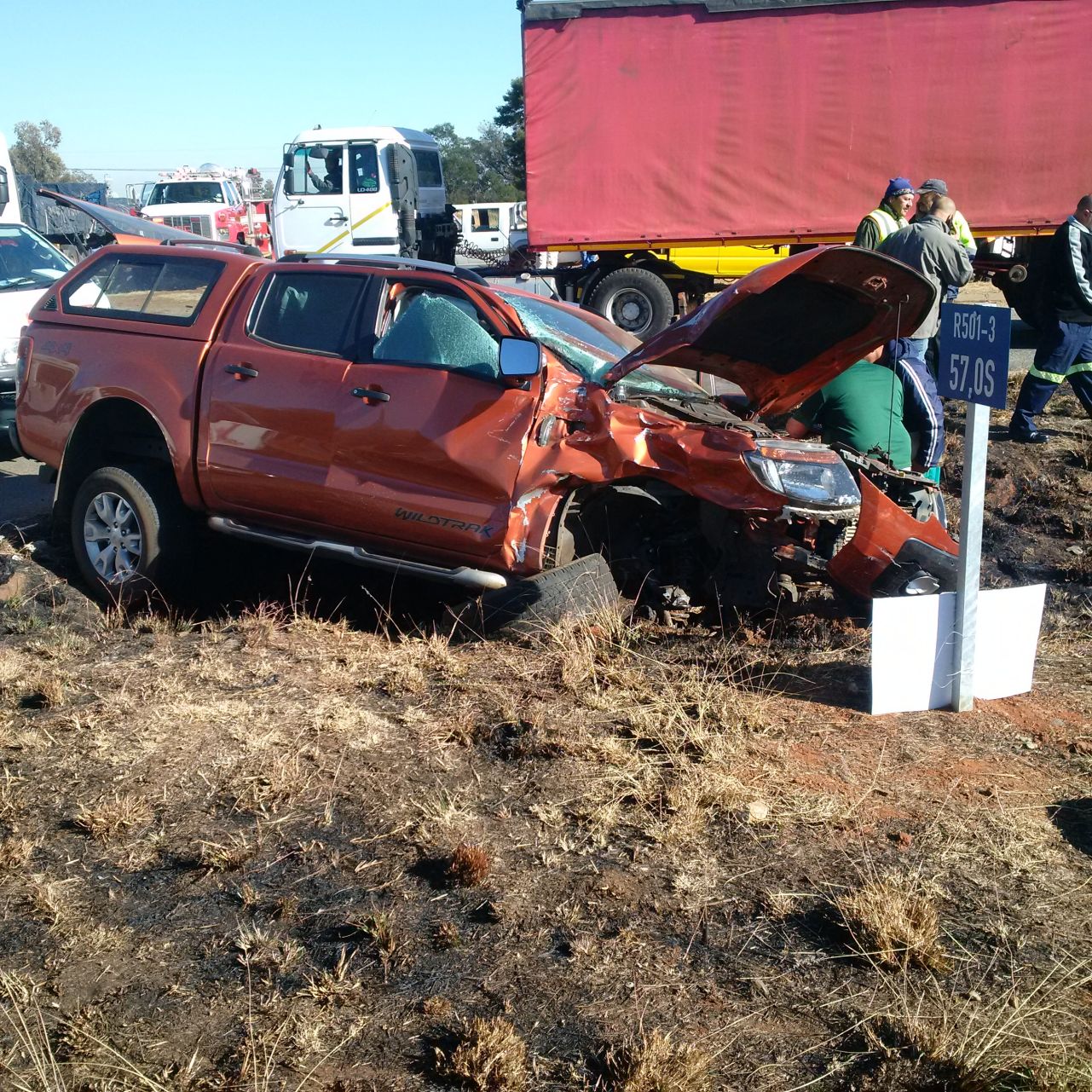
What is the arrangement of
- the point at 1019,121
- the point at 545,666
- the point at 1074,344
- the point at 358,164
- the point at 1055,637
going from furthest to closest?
the point at 358,164 → the point at 1019,121 → the point at 1074,344 → the point at 1055,637 → the point at 545,666

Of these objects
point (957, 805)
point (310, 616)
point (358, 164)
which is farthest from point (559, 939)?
point (358, 164)

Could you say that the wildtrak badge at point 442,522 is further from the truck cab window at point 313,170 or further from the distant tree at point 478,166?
the distant tree at point 478,166

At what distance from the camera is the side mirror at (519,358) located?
5.06 m

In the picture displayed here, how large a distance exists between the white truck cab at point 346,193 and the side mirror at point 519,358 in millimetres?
14199

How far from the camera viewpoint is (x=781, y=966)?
3.12 metres

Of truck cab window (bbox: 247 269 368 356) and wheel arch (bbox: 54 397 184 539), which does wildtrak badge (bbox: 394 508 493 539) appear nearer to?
truck cab window (bbox: 247 269 368 356)

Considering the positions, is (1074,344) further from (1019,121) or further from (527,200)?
(527,200)

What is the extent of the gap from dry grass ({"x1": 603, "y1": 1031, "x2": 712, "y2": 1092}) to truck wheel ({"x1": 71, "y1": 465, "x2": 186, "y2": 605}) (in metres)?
4.25

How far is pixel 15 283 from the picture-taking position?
10992mm

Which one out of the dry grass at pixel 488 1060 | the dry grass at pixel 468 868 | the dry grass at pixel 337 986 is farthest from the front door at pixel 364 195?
the dry grass at pixel 488 1060

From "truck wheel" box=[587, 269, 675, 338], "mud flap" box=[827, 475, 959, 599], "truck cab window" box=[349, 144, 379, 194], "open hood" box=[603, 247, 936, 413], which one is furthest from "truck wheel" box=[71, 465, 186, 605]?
"truck cab window" box=[349, 144, 379, 194]

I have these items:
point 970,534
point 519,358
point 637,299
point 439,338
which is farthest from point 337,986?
point 637,299

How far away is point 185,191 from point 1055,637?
2605cm

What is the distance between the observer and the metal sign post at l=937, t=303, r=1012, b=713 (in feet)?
13.6
